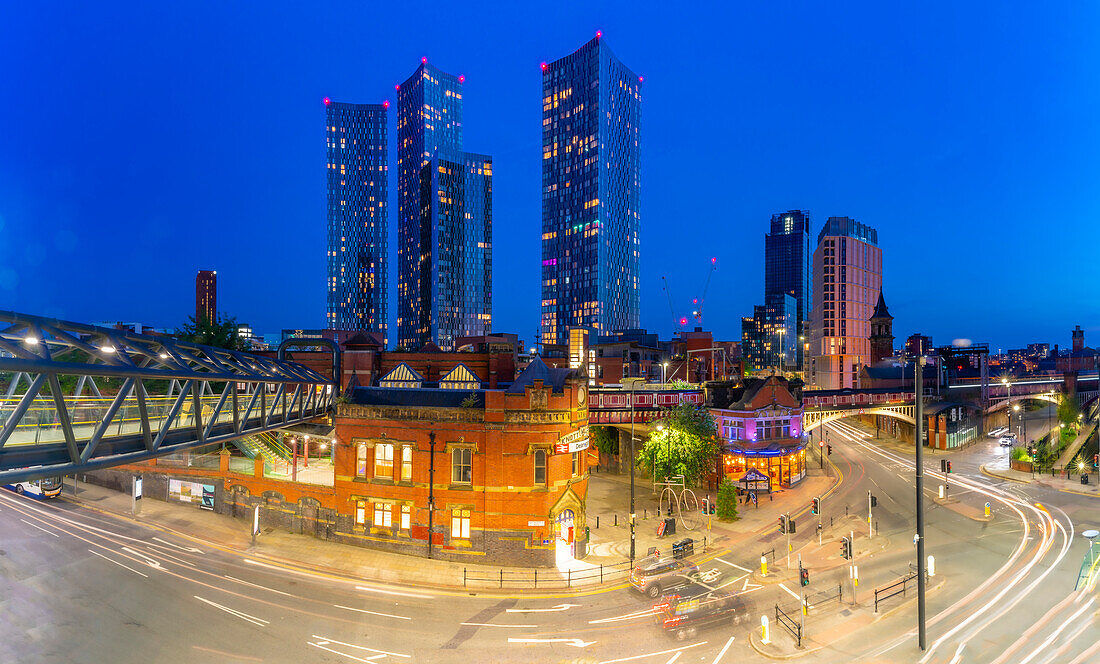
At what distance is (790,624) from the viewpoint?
68.2 feet

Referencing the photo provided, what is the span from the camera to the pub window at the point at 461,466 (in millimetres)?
29594

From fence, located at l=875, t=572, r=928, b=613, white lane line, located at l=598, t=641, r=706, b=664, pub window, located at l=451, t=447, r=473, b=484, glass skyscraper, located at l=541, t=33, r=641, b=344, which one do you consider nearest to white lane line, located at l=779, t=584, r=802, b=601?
fence, located at l=875, t=572, r=928, b=613

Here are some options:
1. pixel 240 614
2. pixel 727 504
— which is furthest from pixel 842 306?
pixel 240 614

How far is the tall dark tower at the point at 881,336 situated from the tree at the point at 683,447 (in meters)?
83.2

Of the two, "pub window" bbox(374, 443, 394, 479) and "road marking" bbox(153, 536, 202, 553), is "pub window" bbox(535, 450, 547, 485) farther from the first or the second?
"road marking" bbox(153, 536, 202, 553)

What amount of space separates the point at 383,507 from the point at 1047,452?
204 feet

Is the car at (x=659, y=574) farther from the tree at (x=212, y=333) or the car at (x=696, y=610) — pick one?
the tree at (x=212, y=333)

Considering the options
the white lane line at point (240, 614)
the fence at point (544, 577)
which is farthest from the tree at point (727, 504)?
the white lane line at point (240, 614)

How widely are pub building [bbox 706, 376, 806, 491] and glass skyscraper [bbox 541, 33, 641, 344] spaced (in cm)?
11882

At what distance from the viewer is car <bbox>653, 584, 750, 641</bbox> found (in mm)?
21281

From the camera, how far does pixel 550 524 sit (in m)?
28.8

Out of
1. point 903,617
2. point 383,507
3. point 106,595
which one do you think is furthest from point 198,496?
point 903,617

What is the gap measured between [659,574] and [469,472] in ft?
38.4

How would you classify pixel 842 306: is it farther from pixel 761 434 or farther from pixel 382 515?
pixel 382 515
